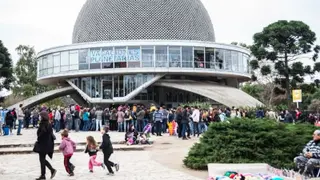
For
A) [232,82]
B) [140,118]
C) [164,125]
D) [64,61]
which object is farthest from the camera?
[232,82]

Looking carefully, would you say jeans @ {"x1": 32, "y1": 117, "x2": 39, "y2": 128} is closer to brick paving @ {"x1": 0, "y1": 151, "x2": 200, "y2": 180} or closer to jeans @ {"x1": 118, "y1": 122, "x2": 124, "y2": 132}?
jeans @ {"x1": 118, "y1": 122, "x2": 124, "y2": 132}

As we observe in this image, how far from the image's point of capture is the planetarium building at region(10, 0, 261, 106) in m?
32.9

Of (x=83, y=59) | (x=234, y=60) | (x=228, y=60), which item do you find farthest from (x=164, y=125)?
(x=234, y=60)

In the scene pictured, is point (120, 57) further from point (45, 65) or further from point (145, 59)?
point (45, 65)

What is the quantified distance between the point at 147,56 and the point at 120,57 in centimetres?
204

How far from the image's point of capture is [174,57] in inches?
1320

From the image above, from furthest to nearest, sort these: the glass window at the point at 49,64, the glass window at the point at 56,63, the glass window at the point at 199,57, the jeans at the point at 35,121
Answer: the glass window at the point at 49,64 < the glass window at the point at 56,63 < the glass window at the point at 199,57 < the jeans at the point at 35,121

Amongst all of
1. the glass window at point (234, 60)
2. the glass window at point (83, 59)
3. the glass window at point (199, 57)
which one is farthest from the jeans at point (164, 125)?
the glass window at point (234, 60)

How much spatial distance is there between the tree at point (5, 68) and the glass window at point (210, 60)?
1948 cm

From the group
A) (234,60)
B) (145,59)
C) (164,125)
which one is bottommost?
(164,125)

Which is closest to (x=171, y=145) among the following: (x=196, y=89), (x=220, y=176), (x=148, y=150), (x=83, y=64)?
(x=148, y=150)

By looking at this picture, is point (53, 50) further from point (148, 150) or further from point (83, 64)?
point (148, 150)

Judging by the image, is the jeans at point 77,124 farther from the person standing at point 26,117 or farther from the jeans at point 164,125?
the jeans at point 164,125

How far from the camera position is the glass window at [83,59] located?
33656mm
